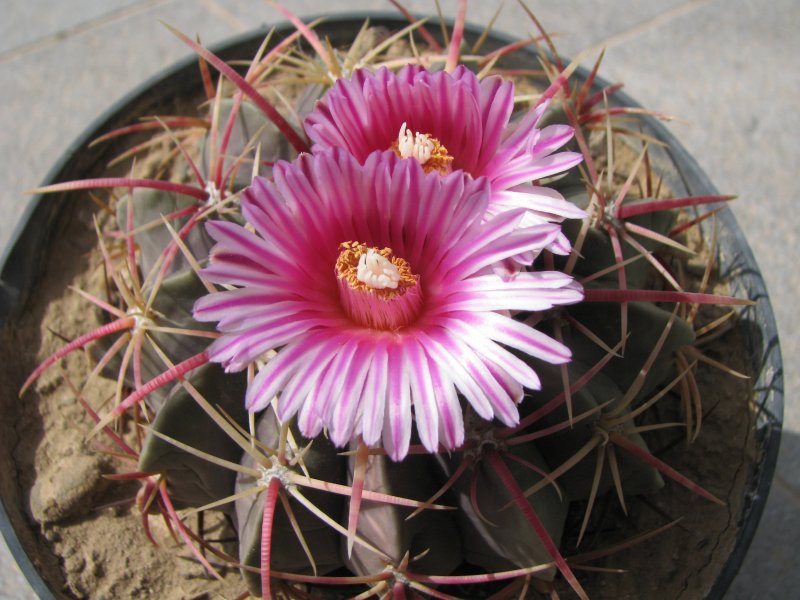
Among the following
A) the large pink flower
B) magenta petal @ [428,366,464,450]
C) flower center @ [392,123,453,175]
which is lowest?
magenta petal @ [428,366,464,450]

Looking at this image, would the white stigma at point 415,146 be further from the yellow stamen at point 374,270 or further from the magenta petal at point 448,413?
the magenta petal at point 448,413

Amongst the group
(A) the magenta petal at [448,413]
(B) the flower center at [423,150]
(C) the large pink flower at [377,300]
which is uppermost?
(B) the flower center at [423,150]

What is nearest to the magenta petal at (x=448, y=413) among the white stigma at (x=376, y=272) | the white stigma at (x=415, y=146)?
the white stigma at (x=376, y=272)

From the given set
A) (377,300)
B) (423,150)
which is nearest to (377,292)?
(377,300)

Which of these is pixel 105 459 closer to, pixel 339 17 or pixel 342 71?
pixel 342 71

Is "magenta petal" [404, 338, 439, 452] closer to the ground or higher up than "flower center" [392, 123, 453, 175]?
closer to the ground

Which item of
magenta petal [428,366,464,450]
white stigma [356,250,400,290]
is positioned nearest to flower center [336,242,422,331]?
white stigma [356,250,400,290]

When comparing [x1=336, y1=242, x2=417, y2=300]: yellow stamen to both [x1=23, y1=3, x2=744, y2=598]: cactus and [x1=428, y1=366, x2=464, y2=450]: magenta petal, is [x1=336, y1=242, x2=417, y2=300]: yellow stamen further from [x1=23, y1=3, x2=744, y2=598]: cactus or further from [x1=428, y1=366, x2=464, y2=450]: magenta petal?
[x1=428, y1=366, x2=464, y2=450]: magenta petal
